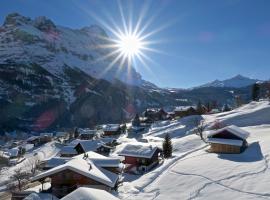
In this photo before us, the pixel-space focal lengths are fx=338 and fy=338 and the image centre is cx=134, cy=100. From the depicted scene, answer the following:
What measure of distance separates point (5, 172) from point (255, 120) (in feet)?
210

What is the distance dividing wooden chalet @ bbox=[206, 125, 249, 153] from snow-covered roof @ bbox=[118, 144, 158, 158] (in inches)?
400

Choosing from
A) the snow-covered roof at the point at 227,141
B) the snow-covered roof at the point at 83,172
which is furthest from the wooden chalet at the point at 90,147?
the snow-covered roof at the point at 83,172

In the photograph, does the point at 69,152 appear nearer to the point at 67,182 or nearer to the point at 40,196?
the point at 67,182

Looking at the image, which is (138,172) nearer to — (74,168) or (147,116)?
(74,168)

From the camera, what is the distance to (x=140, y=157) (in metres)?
55.7

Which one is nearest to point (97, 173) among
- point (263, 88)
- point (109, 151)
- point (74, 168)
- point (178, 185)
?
point (74, 168)

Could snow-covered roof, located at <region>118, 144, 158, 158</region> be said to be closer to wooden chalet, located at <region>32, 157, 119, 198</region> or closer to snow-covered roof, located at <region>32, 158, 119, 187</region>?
snow-covered roof, located at <region>32, 158, 119, 187</region>

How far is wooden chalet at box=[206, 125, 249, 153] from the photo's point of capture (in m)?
54.1

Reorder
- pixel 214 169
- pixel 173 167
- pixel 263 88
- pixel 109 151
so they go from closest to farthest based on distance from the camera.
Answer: pixel 214 169
pixel 173 167
pixel 109 151
pixel 263 88

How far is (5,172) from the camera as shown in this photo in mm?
85438

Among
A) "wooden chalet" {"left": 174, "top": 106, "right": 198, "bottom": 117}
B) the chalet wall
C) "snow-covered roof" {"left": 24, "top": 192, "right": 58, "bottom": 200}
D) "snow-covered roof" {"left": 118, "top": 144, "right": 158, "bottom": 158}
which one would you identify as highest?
"wooden chalet" {"left": 174, "top": 106, "right": 198, "bottom": 117}

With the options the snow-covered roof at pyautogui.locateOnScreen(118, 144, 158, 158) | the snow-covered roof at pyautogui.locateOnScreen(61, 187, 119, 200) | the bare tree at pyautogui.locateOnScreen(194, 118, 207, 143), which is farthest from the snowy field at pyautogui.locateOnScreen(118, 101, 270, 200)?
the snow-covered roof at pyautogui.locateOnScreen(61, 187, 119, 200)

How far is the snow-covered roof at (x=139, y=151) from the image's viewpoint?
55.4 meters

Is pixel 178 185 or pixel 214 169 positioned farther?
pixel 214 169
